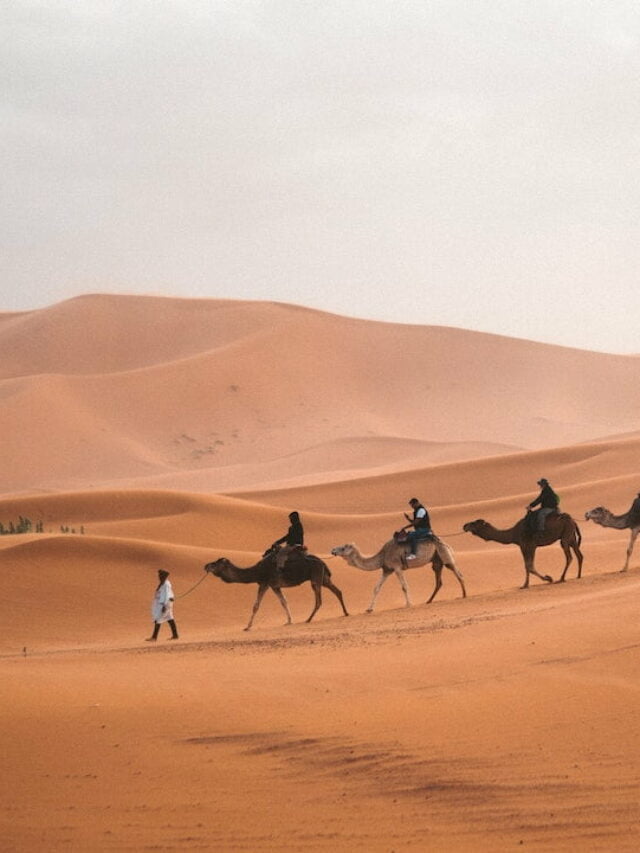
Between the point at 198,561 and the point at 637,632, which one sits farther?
the point at 198,561

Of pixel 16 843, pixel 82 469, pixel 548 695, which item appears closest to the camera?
pixel 16 843

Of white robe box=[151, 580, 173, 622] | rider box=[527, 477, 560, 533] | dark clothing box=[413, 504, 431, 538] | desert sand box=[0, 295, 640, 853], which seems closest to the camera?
desert sand box=[0, 295, 640, 853]

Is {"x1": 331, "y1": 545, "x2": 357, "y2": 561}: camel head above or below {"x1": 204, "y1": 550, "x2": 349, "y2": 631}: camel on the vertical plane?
above

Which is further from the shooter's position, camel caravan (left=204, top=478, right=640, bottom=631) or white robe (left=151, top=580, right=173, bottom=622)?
camel caravan (left=204, top=478, right=640, bottom=631)

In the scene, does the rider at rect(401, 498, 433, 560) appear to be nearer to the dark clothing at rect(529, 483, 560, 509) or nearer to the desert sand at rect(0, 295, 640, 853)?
the desert sand at rect(0, 295, 640, 853)

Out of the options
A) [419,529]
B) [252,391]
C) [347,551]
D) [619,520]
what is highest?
[252,391]

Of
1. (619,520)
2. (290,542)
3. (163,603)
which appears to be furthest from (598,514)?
(163,603)

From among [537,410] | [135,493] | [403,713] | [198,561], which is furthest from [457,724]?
[537,410]

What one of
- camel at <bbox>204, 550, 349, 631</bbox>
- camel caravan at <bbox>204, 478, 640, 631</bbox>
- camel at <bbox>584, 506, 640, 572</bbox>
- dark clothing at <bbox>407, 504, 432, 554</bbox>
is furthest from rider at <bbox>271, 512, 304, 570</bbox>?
camel at <bbox>584, 506, 640, 572</bbox>

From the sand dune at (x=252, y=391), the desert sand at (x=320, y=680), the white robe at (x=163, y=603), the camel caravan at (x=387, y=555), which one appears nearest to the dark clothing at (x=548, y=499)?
the camel caravan at (x=387, y=555)

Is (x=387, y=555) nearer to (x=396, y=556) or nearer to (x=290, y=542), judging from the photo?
(x=396, y=556)

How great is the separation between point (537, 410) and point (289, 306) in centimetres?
2501

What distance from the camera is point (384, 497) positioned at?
47.7 meters

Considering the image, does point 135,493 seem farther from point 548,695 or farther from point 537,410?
point 537,410
